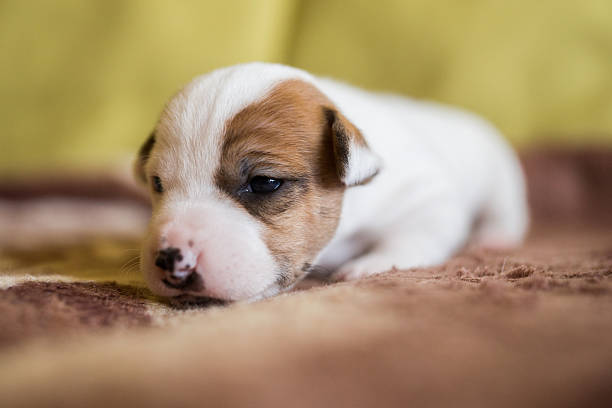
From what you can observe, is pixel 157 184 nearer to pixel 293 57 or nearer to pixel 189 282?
pixel 189 282

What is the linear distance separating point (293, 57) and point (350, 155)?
1.90 meters

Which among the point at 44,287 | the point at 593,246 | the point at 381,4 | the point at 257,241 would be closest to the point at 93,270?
the point at 44,287

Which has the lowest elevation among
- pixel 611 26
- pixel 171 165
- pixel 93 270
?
pixel 93 270

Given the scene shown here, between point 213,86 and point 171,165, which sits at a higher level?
point 213,86

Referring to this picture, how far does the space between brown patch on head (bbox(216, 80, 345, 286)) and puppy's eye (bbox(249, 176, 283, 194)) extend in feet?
0.04

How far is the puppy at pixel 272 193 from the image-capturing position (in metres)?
1.22

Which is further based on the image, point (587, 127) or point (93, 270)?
point (587, 127)

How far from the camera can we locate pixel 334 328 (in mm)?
849

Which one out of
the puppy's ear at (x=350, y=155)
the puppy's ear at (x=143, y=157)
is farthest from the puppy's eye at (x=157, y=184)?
the puppy's ear at (x=350, y=155)

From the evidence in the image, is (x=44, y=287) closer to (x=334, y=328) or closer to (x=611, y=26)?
(x=334, y=328)

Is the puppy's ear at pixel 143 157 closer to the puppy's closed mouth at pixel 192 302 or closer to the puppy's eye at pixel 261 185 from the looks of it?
the puppy's eye at pixel 261 185

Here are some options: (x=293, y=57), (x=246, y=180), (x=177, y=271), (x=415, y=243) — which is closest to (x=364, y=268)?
(x=415, y=243)

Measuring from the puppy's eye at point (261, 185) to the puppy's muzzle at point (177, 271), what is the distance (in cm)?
29

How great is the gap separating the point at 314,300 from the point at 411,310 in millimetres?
211
